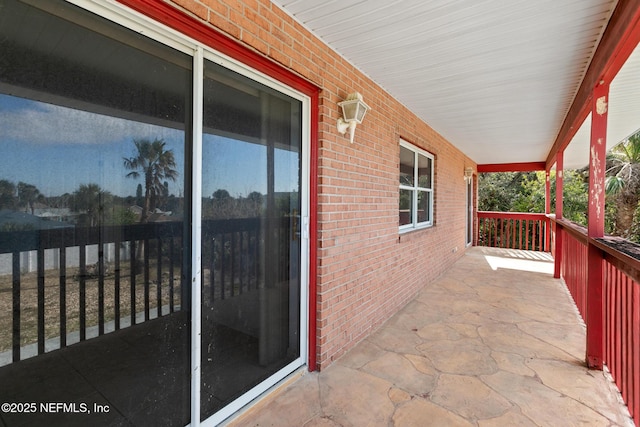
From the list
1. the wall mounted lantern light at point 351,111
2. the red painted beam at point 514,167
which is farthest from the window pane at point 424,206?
the red painted beam at point 514,167

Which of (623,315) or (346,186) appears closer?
(623,315)

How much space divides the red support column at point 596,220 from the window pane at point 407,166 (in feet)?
6.64

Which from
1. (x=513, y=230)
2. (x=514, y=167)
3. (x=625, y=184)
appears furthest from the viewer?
(x=514, y=167)

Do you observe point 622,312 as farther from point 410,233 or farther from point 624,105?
point 624,105

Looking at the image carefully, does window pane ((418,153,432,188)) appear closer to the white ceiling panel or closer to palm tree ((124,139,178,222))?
the white ceiling panel

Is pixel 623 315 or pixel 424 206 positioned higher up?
pixel 424 206

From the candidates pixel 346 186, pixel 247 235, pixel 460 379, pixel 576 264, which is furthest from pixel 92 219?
pixel 576 264

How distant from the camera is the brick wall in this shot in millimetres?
1907

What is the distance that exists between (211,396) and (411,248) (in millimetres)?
3225

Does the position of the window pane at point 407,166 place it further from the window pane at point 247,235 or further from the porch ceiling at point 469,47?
the window pane at point 247,235

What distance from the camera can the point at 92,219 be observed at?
4.16 feet

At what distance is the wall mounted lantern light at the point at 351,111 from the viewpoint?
8.21ft

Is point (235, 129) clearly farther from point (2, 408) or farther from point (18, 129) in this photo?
point (2, 408)

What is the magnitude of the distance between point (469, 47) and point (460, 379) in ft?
8.61
